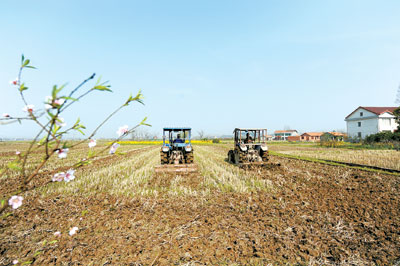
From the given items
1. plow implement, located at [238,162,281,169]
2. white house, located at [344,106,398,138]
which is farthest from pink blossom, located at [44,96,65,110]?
white house, located at [344,106,398,138]

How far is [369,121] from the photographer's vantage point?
3503 centimetres

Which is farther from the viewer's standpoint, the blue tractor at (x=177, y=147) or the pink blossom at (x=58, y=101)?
the blue tractor at (x=177, y=147)

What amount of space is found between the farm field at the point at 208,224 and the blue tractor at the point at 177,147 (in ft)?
9.62

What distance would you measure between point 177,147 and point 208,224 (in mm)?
7047

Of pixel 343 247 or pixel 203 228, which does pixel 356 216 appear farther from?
pixel 203 228

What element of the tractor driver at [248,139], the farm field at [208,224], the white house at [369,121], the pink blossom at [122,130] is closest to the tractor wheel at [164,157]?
the farm field at [208,224]

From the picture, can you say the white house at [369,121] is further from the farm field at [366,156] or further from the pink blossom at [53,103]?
the pink blossom at [53,103]

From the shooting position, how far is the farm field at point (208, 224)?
10.6 ft

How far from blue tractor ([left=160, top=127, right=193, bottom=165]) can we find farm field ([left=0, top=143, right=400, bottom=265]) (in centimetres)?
293

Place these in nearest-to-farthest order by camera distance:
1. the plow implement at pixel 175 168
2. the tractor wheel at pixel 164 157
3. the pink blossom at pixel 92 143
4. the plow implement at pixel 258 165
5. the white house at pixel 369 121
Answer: the pink blossom at pixel 92 143, the plow implement at pixel 175 168, the tractor wheel at pixel 164 157, the plow implement at pixel 258 165, the white house at pixel 369 121

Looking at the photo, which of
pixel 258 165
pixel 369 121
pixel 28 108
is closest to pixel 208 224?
pixel 28 108

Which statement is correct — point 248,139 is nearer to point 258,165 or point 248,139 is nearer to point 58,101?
point 258,165

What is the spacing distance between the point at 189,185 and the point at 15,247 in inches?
188

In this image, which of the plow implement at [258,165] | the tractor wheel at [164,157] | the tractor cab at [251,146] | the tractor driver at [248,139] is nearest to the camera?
the tractor wheel at [164,157]
